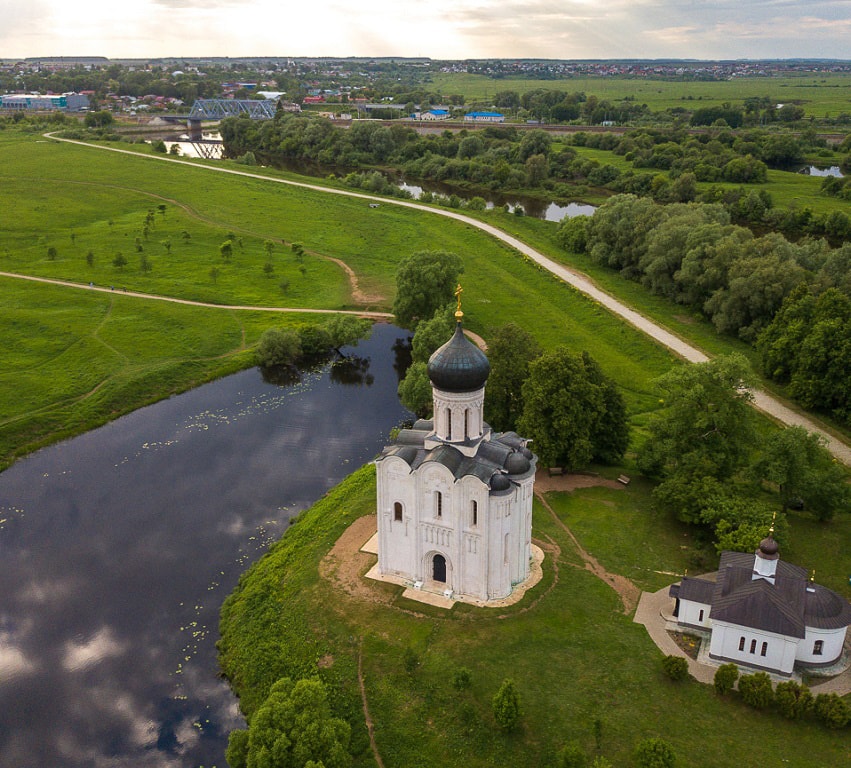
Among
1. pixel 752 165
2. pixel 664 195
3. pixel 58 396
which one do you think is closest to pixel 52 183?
pixel 58 396

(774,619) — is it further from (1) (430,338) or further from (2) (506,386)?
(1) (430,338)

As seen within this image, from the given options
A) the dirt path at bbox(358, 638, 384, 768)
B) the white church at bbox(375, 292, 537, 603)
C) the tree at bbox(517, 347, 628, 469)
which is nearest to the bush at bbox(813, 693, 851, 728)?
the white church at bbox(375, 292, 537, 603)

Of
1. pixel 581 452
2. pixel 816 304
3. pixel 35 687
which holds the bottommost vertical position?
pixel 35 687

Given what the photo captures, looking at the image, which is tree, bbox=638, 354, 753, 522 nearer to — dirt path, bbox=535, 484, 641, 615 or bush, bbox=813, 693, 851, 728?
dirt path, bbox=535, 484, 641, 615

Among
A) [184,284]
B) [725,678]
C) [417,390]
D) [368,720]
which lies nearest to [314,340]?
[417,390]

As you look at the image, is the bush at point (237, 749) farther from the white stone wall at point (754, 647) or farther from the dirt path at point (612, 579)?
the white stone wall at point (754, 647)

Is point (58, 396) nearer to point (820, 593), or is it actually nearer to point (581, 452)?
point (581, 452)
